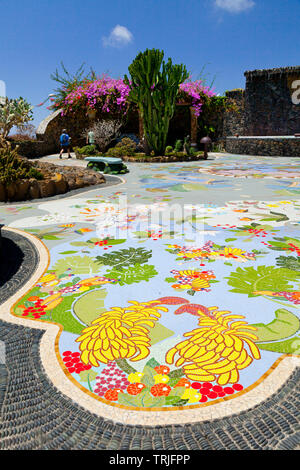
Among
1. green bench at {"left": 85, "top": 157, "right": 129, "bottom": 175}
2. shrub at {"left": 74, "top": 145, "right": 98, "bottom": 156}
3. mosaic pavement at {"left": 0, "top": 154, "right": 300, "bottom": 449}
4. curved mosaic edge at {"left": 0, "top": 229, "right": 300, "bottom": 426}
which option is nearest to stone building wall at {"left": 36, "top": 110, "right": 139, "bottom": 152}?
shrub at {"left": 74, "top": 145, "right": 98, "bottom": 156}

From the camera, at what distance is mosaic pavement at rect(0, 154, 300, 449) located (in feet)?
6.09

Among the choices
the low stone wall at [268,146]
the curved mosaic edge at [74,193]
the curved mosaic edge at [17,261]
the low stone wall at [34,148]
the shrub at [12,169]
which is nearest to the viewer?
the curved mosaic edge at [17,261]

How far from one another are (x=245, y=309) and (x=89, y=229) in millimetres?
3192

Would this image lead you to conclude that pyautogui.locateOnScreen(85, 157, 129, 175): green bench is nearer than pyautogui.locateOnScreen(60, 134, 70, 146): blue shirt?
Yes

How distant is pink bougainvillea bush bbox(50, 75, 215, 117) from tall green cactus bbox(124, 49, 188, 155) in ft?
12.4

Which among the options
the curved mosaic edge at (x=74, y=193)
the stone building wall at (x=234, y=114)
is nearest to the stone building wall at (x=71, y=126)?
the stone building wall at (x=234, y=114)

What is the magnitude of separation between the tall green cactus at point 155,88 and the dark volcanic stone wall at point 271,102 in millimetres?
9336

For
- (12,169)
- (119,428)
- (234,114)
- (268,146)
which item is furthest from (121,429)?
(234,114)

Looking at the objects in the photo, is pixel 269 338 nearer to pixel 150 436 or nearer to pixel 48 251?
pixel 150 436

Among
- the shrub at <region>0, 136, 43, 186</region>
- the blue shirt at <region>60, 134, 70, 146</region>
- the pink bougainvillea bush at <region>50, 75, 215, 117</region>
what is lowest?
the shrub at <region>0, 136, 43, 186</region>

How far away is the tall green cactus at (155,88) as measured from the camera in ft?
51.4

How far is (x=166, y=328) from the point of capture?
8.94ft

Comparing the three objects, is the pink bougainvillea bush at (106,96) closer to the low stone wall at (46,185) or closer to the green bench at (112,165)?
the green bench at (112,165)

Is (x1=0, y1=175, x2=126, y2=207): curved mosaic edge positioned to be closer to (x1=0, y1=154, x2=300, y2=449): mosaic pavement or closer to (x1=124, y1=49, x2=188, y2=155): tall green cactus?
(x1=0, y1=154, x2=300, y2=449): mosaic pavement
